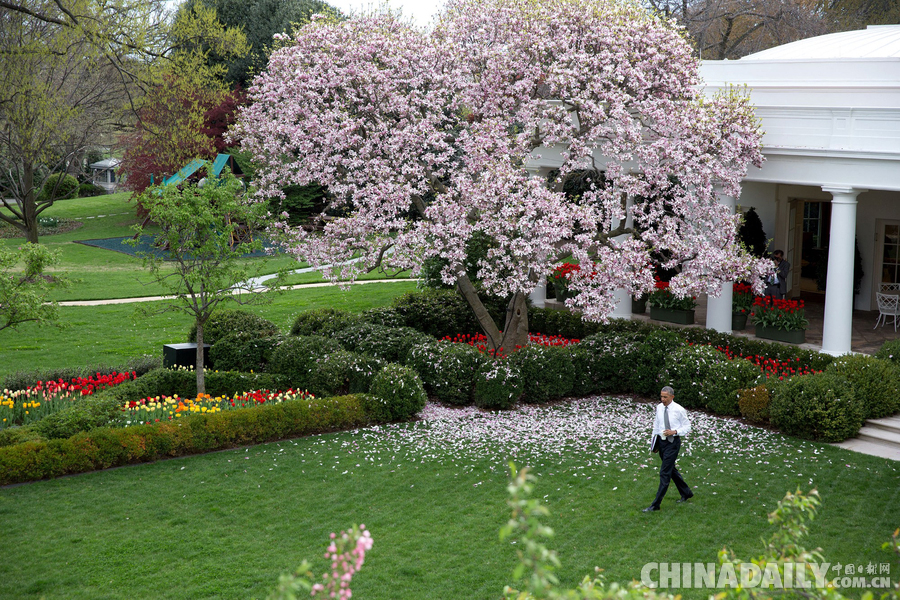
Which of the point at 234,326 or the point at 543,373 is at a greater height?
the point at 234,326

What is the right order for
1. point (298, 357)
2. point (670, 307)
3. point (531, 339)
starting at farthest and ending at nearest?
point (670, 307) < point (531, 339) < point (298, 357)

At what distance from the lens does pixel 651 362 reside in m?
14.5

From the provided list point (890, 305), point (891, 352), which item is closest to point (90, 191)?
point (890, 305)

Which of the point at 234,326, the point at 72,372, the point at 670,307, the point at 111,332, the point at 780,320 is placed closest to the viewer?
the point at 72,372

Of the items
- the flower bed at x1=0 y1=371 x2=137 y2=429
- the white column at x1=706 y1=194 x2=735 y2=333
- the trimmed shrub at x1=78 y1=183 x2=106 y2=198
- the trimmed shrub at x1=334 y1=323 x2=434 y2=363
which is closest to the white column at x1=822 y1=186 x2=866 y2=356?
the white column at x1=706 y1=194 x2=735 y2=333

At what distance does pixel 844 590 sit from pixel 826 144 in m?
9.77

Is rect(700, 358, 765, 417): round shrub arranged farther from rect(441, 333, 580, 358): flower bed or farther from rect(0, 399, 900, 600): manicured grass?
rect(441, 333, 580, 358): flower bed

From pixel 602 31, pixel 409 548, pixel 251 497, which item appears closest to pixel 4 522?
pixel 251 497

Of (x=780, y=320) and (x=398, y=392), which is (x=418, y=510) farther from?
(x=780, y=320)

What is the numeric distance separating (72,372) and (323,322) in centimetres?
525

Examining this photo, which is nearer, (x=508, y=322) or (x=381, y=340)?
(x=381, y=340)

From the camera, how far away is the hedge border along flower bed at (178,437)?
10.4 meters

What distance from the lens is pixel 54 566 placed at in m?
8.07

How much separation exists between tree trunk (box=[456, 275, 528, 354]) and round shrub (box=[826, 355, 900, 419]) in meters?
6.03
